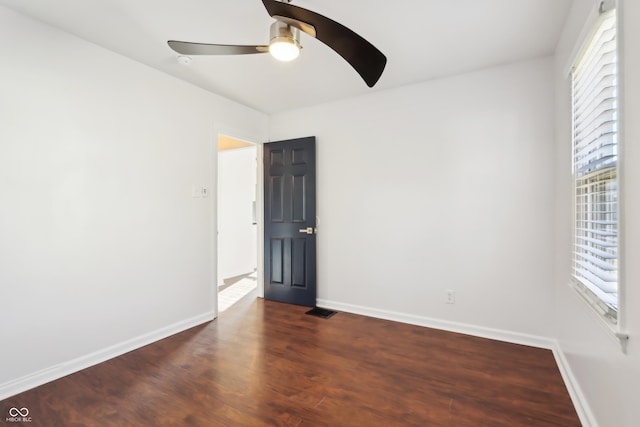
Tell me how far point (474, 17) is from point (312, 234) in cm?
266

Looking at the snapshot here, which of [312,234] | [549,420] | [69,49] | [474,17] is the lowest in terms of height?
[549,420]

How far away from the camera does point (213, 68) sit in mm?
2803

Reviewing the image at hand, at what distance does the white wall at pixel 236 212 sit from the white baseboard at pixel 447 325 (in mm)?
2244

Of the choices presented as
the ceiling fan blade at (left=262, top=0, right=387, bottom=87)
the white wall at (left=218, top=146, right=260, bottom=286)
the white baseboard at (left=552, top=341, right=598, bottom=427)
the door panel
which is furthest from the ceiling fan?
the white wall at (left=218, top=146, right=260, bottom=286)

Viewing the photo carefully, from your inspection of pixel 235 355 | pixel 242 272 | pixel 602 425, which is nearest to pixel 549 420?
pixel 602 425

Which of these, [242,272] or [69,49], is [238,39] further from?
[242,272]

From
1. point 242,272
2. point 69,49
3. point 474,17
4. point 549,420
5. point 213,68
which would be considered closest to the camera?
point 549,420

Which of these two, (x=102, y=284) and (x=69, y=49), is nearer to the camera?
(x=69, y=49)

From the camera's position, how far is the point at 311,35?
62.1 inches

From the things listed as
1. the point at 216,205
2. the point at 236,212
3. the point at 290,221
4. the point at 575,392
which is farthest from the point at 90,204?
the point at 575,392

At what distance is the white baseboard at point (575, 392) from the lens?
5.40 feet

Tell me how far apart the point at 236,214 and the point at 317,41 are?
152 inches

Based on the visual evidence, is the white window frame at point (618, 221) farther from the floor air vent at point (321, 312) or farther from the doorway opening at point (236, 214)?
the doorway opening at point (236, 214)

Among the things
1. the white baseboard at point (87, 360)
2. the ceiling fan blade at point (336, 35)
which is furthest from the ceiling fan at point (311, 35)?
the white baseboard at point (87, 360)
